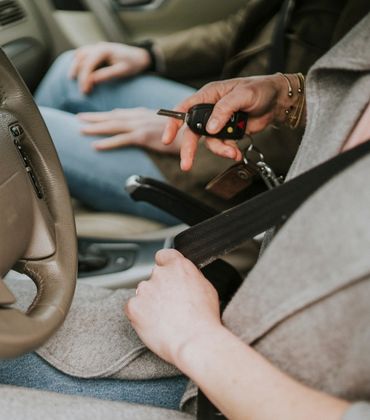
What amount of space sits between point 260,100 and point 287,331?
18.8 inches

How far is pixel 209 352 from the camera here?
1.96 feet

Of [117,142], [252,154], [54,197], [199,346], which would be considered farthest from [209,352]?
[117,142]

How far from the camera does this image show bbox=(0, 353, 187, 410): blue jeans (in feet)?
2.53

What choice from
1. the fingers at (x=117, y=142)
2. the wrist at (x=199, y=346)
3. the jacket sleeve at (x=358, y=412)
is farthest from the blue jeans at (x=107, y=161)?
the jacket sleeve at (x=358, y=412)

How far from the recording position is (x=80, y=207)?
4.28 feet

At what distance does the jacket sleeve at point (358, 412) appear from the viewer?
1.67ft

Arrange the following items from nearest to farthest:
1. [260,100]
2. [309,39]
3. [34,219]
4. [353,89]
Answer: [353,89] < [34,219] < [260,100] < [309,39]

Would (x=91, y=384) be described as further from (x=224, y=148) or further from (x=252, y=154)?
(x=252, y=154)

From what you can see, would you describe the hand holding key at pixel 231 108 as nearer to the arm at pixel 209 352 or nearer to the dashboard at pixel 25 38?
the arm at pixel 209 352

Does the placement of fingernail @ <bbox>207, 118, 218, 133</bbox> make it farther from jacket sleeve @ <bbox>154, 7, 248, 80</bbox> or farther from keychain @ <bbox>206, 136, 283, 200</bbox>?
jacket sleeve @ <bbox>154, 7, 248, 80</bbox>

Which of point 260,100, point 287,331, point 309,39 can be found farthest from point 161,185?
point 287,331

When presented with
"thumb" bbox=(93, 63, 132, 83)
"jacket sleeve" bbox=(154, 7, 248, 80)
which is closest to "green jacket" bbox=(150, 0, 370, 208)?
"jacket sleeve" bbox=(154, 7, 248, 80)

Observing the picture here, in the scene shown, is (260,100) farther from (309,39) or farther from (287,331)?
(287,331)

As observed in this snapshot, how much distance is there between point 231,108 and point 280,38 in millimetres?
342
